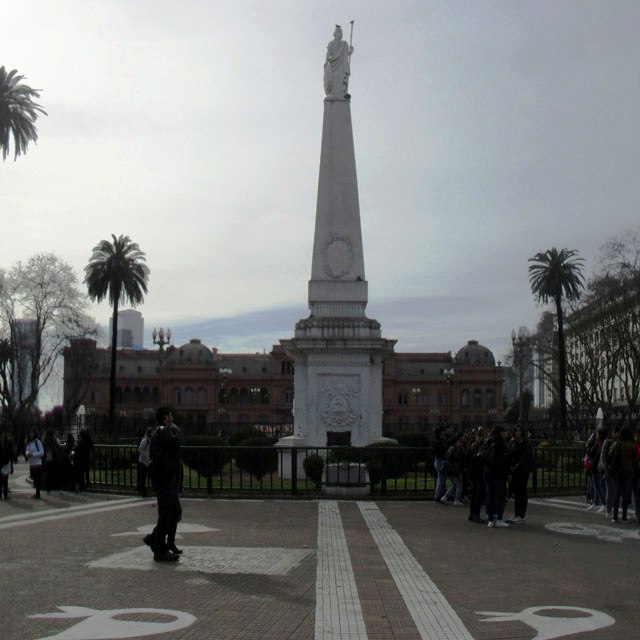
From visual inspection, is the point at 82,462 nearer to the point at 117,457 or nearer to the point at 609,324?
the point at 117,457

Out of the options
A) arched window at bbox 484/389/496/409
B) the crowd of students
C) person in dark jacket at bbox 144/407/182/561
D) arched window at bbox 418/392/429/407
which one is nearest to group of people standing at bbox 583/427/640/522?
person in dark jacket at bbox 144/407/182/561

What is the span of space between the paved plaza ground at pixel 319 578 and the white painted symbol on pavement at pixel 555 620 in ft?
0.06

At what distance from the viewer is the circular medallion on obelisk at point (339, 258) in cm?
2617

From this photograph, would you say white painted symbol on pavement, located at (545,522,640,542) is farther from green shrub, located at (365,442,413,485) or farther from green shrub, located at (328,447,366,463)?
green shrub, located at (328,447,366,463)

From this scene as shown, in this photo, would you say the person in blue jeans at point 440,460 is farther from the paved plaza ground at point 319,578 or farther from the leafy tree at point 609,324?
→ the leafy tree at point 609,324

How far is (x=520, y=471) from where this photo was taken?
47.4 feet

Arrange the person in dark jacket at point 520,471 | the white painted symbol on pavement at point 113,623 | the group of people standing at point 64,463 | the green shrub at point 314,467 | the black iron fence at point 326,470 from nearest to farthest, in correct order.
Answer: the white painted symbol on pavement at point 113,623
the person in dark jacket at point 520,471
the black iron fence at point 326,470
the green shrub at point 314,467
the group of people standing at point 64,463

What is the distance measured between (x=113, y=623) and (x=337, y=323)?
18.1 meters

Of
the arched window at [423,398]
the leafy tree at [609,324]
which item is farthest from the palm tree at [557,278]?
the arched window at [423,398]

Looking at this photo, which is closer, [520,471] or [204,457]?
[520,471]

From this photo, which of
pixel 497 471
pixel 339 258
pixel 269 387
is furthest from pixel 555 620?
pixel 269 387

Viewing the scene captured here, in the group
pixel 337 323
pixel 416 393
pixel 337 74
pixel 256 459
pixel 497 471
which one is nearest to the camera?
pixel 497 471

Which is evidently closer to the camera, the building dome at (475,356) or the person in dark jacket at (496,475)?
the person in dark jacket at (496,475)

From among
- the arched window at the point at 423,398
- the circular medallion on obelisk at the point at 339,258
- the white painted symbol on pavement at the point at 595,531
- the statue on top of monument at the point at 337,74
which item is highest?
the statue on top of monument at the point at 337,74
